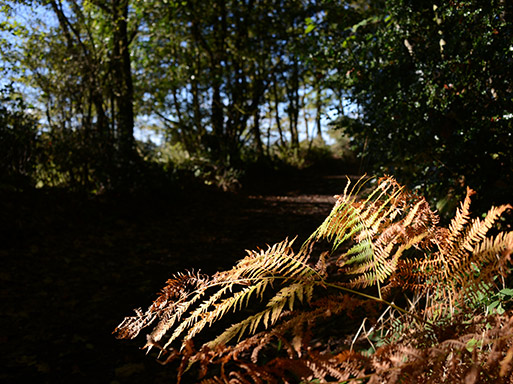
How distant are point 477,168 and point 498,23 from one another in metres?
1.01

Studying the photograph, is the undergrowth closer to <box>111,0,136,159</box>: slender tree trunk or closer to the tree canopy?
the tree canopy

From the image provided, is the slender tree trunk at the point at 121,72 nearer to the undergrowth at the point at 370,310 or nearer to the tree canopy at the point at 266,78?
the tree canopy at the point at 266,78

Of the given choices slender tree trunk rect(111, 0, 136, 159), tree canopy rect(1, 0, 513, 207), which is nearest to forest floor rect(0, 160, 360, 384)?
tree canopy rect(1, 0, 513, 207)

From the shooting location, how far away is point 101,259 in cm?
462

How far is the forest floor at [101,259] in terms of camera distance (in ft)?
8.45

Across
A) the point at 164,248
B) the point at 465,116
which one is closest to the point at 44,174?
the point at 164,248

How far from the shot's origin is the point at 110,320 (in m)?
3.19

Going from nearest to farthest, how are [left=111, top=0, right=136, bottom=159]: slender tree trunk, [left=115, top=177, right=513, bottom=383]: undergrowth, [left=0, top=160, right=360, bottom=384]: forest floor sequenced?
[left=115, top=177, right=513, bottom=383]: undergrowth, [left=0, top=160, right=360, bottom=384]: forest floor, [left=111, top=0, right=136, bottom=159]: slender tree trunk

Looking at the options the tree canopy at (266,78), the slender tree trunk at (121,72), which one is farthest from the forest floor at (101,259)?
the slender tree trunk at (121,72)

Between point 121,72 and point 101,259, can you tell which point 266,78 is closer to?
point 121,72

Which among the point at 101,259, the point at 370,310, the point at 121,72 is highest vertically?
the point at 121,72

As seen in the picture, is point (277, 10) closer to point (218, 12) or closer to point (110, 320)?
point (218, 12)

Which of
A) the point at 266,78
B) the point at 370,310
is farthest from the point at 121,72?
the point at 370,310

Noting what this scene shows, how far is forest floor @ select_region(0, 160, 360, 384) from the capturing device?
2.58 meters
